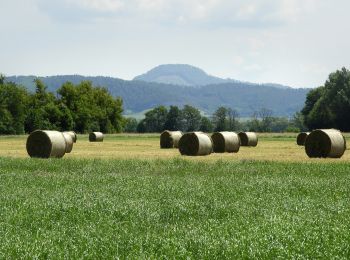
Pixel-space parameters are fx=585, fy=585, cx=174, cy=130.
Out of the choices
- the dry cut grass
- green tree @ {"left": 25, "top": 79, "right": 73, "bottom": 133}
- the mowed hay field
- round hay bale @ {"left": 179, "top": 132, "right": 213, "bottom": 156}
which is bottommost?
the dry cut grass

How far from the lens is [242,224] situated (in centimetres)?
1366

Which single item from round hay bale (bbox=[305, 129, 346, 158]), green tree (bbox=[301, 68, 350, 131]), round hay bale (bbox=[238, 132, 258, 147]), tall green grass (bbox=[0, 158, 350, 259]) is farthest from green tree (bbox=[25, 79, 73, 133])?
tall green grass (bbox=[0, 158, 350, 259])

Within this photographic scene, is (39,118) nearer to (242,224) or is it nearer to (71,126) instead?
(71,126)

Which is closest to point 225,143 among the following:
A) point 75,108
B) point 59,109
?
point 59,109

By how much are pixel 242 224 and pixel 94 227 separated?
3.43 meters

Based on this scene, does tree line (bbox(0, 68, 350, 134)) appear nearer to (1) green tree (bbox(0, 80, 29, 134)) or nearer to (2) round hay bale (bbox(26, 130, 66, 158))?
(1) green tree (bbox(0, 80, 29, 134))

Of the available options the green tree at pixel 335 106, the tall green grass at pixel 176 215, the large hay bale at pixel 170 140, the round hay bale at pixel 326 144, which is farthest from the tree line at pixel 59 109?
the tall green grass at pixel 176 215

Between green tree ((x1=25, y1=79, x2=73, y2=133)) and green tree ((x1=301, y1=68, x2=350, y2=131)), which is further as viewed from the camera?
green tree ((x1=25, y1=79, x2=73, y2=133))

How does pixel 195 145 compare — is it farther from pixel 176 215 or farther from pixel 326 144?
pixel 176 215

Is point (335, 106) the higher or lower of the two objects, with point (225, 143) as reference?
higher

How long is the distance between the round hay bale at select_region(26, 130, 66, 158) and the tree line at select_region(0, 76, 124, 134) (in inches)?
3030

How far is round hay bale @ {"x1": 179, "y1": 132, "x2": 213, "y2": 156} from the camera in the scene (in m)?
43.9

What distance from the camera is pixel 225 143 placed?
48656 millimetres

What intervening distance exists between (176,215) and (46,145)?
26.2m
